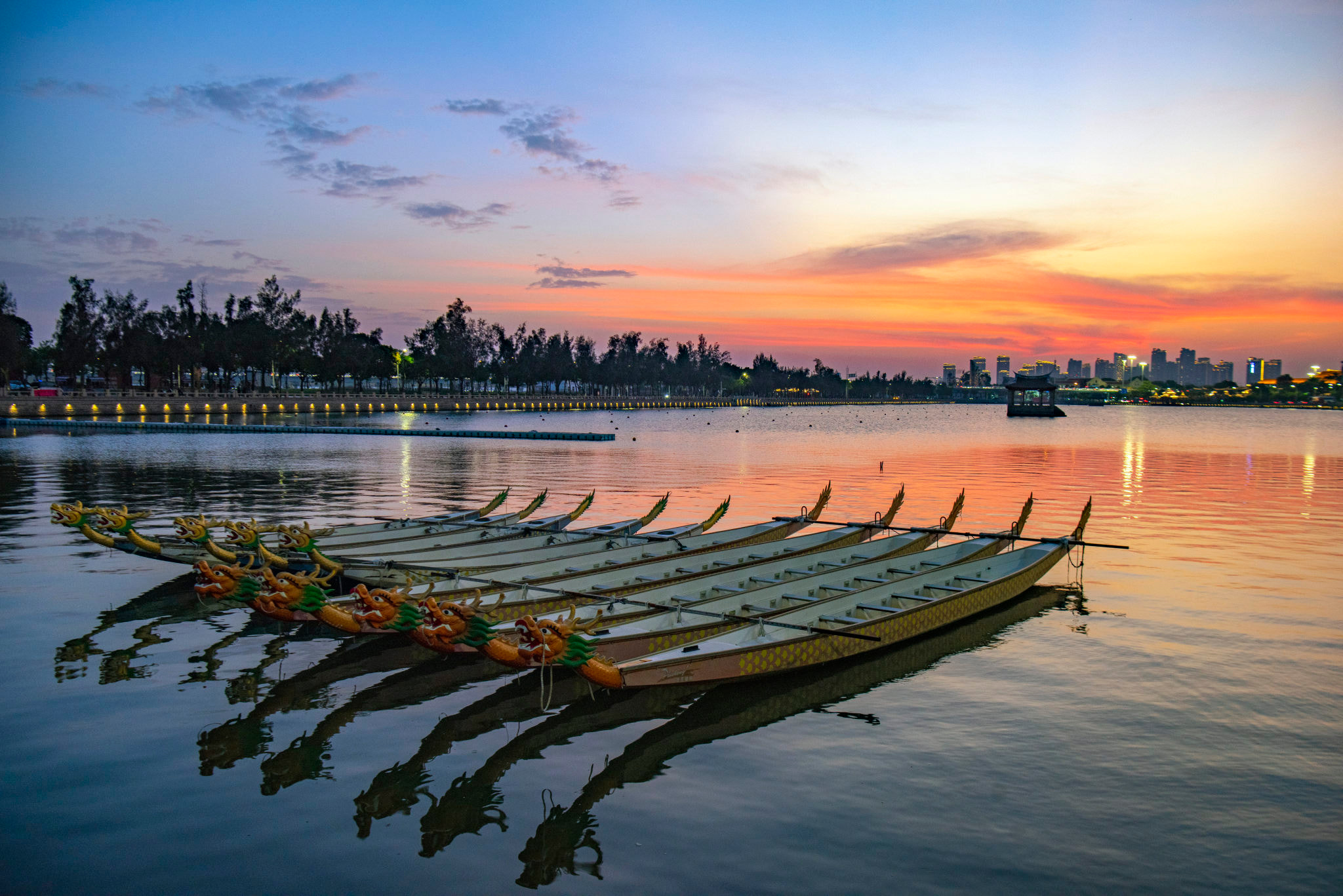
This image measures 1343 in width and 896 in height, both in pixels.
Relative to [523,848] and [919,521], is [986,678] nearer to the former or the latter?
[523,848]

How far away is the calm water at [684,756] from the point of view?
7.64 meters

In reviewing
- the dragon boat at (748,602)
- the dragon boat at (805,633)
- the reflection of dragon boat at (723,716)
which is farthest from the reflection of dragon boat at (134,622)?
the reflection of dragon boat at (723,716)

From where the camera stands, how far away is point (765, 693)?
39.4ft

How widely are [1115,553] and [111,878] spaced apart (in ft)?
76.7

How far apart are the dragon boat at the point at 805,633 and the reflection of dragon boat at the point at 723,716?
0.32 m

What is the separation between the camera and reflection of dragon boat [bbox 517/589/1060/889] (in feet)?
25.9

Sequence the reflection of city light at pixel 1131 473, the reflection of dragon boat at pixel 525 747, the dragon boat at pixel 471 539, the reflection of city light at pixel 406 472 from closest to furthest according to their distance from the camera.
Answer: the reflection of dragon boat at pixel 525 747 → the dragon boat at pixel 471 539 → the reflection of city light at pixel 406 472 → the reflection of city light at pixel 1131 473

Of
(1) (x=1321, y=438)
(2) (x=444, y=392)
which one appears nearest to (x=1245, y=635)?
(1) (x=1321, y=438)

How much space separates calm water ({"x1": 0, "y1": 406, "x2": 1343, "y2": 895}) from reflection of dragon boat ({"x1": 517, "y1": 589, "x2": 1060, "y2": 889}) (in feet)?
0.14

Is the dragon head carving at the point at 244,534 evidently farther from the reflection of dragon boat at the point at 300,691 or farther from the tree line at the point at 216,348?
the tree line at the point at 216,348

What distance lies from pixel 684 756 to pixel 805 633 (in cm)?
360

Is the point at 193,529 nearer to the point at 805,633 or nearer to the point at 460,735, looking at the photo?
the point at 460,735

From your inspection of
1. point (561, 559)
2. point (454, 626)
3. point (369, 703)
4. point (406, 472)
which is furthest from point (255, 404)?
point (454, 626)

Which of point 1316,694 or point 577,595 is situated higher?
point 577,595
